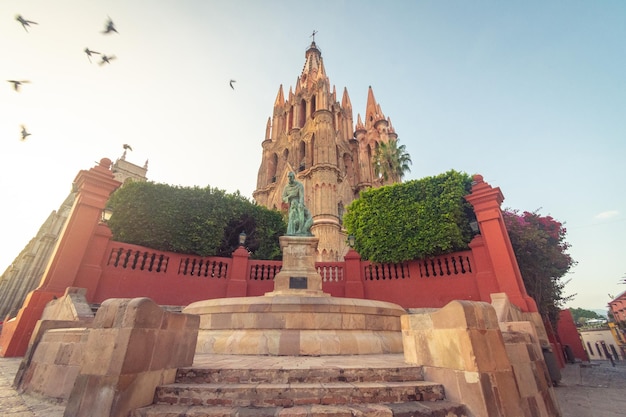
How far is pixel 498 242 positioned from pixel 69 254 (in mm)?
13844

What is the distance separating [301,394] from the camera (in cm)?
290

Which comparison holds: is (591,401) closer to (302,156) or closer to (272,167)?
(302,156)

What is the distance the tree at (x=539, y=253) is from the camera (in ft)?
35.8

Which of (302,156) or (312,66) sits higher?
(312,66)

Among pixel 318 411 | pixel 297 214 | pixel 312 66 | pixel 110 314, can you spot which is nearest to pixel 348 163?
pixel 312 66

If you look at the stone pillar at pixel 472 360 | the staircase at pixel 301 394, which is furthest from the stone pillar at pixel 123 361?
the stone pillar at pixel 472 360

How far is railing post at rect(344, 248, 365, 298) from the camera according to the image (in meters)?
11.8

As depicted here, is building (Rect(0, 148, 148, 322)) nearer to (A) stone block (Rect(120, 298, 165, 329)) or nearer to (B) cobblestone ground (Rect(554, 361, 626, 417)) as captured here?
(A) stone block (Rect(120, 298, 165, 329))

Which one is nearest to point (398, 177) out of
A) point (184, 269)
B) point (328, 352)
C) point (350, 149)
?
point (350, 149)

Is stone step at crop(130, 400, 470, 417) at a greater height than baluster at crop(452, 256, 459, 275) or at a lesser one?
lesser

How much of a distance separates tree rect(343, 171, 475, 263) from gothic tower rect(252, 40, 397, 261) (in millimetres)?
14330

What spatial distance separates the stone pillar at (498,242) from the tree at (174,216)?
10235mm

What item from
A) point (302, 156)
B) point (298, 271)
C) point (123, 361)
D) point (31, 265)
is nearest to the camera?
point (123, 361)

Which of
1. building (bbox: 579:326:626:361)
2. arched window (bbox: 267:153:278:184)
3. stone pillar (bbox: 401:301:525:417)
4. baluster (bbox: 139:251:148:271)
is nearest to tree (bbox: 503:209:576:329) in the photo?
stone pillar (bbox: 401:301:525:417)
